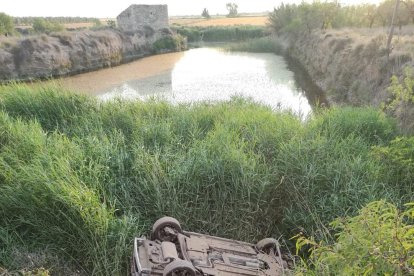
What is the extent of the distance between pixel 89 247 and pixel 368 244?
3.56m

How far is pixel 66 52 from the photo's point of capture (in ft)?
79.6

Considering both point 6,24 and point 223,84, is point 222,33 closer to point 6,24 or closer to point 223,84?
point 6,24

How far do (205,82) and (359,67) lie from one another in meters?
7.50

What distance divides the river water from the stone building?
12.0 meters

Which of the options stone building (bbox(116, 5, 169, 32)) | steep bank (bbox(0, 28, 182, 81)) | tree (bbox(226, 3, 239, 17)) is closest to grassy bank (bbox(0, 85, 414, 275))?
steep bank (bbox(0, 28, 182, 81))

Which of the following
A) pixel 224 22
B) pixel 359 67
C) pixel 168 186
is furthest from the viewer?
pixel 224 22

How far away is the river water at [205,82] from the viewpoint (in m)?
14.9

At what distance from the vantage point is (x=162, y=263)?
3691mm

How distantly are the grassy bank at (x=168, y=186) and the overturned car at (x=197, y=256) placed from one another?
57 cm

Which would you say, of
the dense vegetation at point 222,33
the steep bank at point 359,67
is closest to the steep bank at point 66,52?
the dense vegetation at point 222,33

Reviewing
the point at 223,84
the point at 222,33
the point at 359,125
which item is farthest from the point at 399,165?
the point at 222,33

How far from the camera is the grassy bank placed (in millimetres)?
4535

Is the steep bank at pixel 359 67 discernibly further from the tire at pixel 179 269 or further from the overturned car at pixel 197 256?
the tire at pixel 179 269

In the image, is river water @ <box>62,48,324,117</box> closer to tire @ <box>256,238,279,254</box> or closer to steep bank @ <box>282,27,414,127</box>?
steep bank @ <box>282,27,414,127</box>
